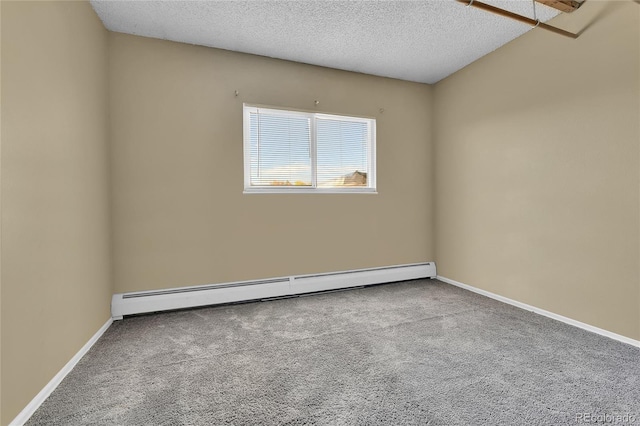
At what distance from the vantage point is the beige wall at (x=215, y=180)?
115 inches

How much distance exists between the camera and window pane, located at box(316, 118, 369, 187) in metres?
3.75

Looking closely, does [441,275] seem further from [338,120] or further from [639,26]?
[639,26]

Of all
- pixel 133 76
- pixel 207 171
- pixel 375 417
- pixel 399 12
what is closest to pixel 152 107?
pixel 133 76

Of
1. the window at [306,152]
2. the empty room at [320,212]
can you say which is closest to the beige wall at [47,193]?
the empty room at [320,212]

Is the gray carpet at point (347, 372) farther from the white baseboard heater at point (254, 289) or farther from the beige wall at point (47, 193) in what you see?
the beige wall at point (47, 193)

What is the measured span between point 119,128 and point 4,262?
1919 mm

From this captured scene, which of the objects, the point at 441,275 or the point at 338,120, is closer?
the point at 338,120

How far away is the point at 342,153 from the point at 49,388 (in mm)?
3399

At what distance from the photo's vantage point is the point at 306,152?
367 centimetres

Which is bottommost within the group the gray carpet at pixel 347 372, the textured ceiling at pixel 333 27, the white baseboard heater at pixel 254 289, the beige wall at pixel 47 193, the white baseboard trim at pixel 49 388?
the gray carpet at pixel 347 372

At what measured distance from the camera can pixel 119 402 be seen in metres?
1.59

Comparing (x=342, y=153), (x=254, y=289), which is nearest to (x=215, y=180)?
(x=254, y=289)

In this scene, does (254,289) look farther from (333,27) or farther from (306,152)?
(333,27)

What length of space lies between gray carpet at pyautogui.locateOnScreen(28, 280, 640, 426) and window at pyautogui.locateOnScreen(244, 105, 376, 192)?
5.20 ft
